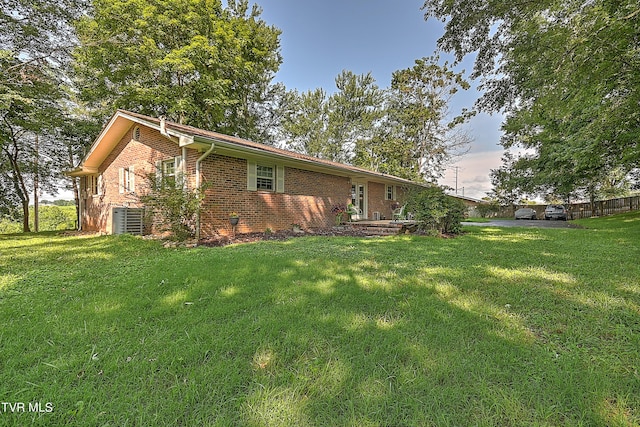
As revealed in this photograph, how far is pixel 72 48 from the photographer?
464 inches

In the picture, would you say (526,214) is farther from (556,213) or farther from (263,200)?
(263,200)

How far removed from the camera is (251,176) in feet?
30.2

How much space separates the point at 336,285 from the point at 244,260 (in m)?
2.03

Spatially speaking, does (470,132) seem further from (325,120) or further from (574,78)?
(574,78)

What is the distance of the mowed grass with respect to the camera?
155 cm

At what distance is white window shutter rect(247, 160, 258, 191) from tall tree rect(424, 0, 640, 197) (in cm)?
659

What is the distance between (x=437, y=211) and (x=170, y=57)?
14718mm

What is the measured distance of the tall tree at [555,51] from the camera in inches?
193

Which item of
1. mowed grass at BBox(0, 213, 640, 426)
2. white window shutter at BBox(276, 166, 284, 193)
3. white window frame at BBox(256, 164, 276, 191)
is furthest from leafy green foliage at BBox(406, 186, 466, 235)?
white window frame at BBox(256, 164, 276, 191)

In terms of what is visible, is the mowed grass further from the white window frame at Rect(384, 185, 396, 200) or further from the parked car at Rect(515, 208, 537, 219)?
the parked car at Rect(515, 208, 537, 219)

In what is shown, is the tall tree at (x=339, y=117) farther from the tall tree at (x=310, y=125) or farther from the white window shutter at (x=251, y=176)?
the white window shutter at (x=251, y=176)

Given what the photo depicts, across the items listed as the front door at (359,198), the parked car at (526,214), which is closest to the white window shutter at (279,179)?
the front door at (359,198)

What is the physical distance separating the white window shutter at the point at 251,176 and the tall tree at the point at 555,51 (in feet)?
21.6

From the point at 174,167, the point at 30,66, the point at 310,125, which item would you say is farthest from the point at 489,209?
the point at 30,66
